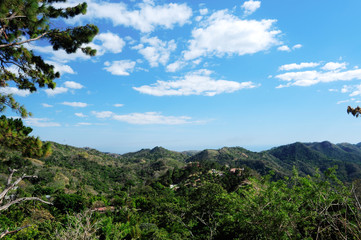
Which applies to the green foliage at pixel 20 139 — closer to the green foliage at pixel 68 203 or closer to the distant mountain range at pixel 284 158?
the green foliage at pixel 68 203

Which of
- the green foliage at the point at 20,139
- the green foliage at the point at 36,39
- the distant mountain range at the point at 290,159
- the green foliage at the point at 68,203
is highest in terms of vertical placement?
the green foliage at the point at 36,39

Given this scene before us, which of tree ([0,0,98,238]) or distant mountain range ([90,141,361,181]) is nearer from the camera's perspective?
tree ([0,0,98,238])

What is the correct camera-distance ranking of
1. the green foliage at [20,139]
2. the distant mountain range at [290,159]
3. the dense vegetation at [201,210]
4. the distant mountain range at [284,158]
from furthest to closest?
the distant mountain range at [284,158] < the distant mountain range at [290,159] < the dense vegetation at [201,210] < the green foliage at [20,139]

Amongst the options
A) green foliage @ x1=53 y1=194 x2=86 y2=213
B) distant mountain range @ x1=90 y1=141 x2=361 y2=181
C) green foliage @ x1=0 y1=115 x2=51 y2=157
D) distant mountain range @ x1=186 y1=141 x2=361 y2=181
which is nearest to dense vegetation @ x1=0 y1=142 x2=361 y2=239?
green foliage @ x1=53 y1=194 x2=86 y2=213

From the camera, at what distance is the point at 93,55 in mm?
8938

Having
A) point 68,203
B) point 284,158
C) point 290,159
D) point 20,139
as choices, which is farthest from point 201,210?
point 284,158

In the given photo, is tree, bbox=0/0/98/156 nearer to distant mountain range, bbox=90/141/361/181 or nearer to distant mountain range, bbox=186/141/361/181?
distant mountain range, bbox=90/141/361/181

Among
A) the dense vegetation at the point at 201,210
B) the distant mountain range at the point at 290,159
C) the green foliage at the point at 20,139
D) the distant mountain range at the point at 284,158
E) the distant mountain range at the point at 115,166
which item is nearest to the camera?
the green foliage at the point at 20,139

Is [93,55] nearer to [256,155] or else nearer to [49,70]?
[49,70]

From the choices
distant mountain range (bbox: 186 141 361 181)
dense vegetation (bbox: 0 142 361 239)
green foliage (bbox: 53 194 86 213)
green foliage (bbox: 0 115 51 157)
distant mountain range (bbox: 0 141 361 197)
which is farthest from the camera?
distant mountain range (bbox: 186 141 361 181)

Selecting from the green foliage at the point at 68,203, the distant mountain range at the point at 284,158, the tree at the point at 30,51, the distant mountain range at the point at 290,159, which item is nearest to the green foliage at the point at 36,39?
the tree at the point at 30,51

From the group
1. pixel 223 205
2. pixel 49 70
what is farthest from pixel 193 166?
pixel 49 70

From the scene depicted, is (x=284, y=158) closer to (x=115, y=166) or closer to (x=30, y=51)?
(x=115, y=166)

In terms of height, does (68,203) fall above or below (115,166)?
above
